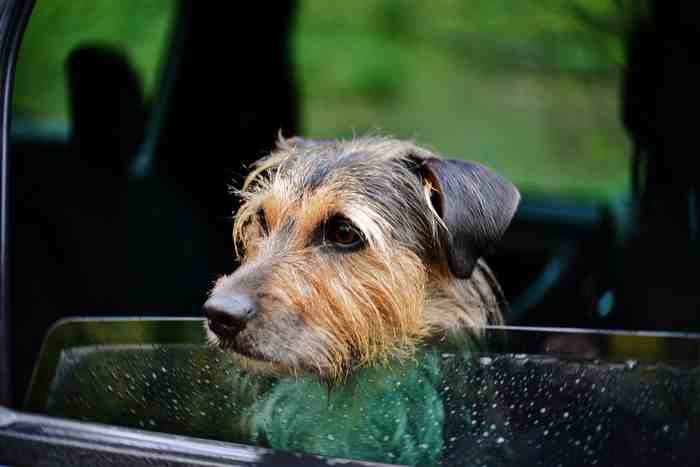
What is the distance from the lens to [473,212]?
2.13 metres

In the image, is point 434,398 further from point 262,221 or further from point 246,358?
point 262,221

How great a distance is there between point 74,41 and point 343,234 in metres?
1.72

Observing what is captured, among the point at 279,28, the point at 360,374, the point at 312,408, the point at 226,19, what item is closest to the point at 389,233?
the point at 360,374

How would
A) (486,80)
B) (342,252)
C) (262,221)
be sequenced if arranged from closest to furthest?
(342,252), (262,221), (486,80)

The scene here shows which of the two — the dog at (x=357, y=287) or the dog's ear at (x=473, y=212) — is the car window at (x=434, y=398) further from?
the dog's ear at (x=473, y=212)

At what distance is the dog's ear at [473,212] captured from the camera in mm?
2121

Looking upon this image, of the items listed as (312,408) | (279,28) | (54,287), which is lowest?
(54,287)

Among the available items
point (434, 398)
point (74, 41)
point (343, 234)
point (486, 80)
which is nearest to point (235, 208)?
point (343, 234)

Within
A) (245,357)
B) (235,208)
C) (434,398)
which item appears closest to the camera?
(434,398)

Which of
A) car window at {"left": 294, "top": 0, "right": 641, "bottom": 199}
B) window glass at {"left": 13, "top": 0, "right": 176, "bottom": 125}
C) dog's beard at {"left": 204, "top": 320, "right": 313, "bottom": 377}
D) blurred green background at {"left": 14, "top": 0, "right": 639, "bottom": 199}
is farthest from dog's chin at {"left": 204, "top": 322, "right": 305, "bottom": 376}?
car window at {"left": 294, "top": 0, "right": 641, "bottom": 199}

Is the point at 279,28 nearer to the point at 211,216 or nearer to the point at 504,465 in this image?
the point at 211,216

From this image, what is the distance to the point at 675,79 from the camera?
3404 mm

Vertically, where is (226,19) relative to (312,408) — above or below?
above

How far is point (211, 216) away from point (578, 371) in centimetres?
253
